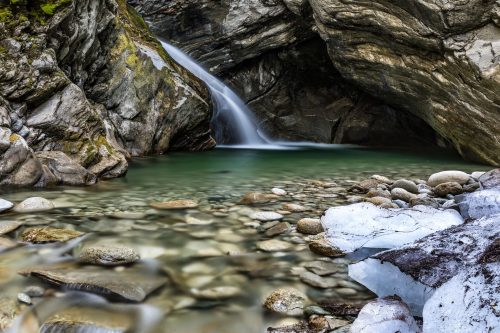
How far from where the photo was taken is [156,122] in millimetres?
9898

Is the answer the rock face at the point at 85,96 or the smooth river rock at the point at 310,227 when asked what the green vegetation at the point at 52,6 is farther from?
the smooth river rock at the point at 310,227

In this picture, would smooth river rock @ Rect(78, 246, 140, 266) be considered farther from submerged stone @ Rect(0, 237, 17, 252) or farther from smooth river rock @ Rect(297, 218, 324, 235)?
smooth river rock @ Rect(297, 218, 324, 235)

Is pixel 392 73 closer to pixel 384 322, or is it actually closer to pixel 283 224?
pixel 283 224

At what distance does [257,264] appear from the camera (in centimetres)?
281

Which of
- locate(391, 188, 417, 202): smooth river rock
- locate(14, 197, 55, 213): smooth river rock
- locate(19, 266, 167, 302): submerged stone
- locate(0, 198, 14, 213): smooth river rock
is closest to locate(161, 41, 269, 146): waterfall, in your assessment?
locate(391, 188, 417, 202): smooth river rock

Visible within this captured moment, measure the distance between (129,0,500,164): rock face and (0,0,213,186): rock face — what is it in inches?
154

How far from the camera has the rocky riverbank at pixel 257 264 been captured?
200cm

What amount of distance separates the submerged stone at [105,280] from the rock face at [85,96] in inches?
117

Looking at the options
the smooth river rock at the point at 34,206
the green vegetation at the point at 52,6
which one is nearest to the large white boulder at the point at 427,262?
the smooth river rock at the point at 34,206

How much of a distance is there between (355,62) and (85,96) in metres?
7.87

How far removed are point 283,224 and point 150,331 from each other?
1.83 m

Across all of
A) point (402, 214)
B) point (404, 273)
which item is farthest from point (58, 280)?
point (402, 214)

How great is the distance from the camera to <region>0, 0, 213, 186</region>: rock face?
5547 mm

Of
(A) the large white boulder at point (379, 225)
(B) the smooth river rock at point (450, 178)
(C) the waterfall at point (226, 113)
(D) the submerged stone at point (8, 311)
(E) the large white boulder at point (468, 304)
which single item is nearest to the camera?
(E) the large white boulder at point (468, 304)
